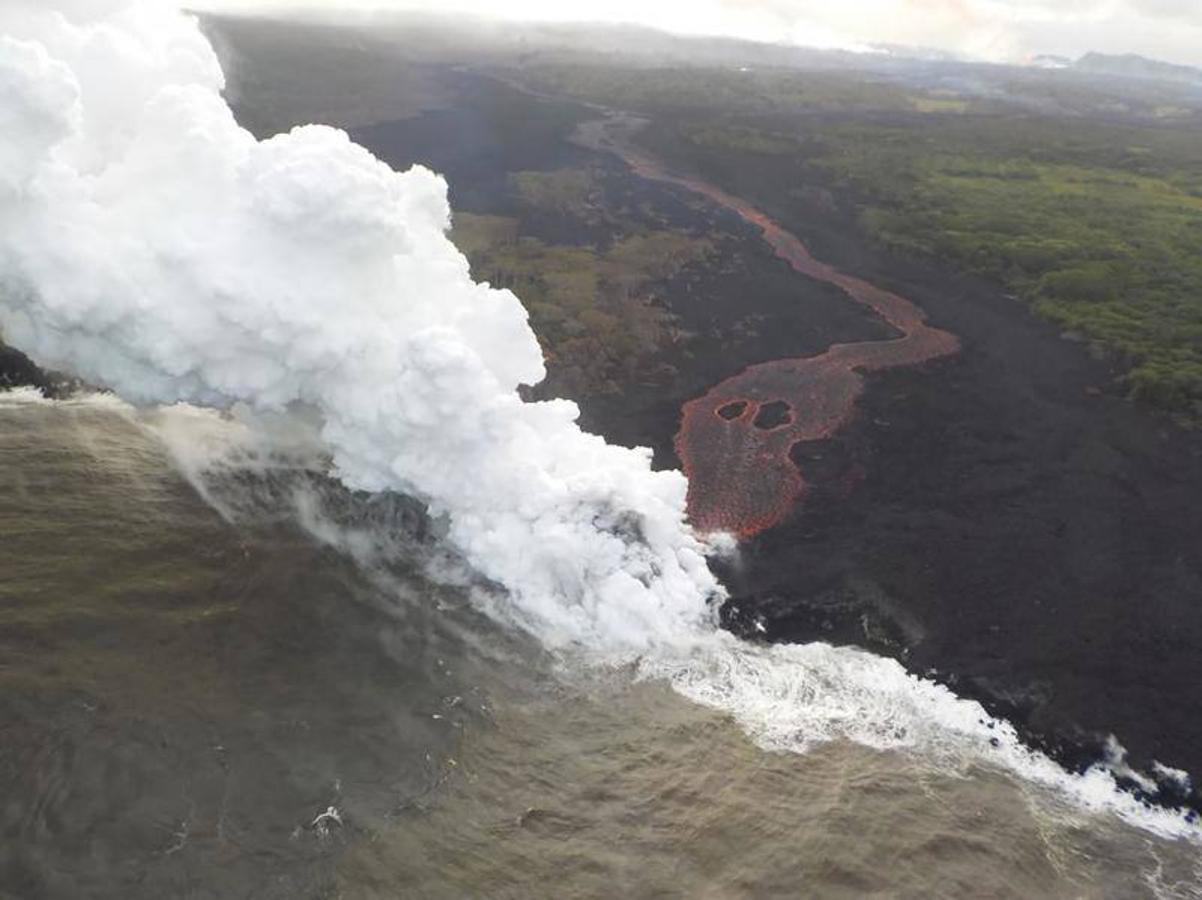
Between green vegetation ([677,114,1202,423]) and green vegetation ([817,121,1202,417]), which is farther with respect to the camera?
green vegetation ([677,114,1202,423])

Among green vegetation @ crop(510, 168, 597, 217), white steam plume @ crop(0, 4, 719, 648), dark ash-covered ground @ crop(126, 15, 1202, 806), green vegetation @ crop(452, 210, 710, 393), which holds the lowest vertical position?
green vegetation @ crop(510, 168, 597, 217)

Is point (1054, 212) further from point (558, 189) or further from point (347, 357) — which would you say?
point (347, 357)

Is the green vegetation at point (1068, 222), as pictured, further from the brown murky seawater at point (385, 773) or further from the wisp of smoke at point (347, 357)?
the brown murky seawater at point (385, 773)

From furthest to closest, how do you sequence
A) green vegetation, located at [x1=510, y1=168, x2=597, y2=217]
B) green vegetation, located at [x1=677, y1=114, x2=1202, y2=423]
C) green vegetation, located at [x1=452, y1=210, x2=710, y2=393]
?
green vegetation, located at [x1=510, y1=168, x2=597, y2=217]
green vegetation, located at [x1=677, y1=114, x2=1202, y2=423]
green vegetation, located at [x1=452, y1=210, x2=710, y2=393]

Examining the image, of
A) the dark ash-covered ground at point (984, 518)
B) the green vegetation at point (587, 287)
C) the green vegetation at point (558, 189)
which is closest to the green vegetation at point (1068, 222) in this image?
the dark ash-covered ground at point (984, 518)

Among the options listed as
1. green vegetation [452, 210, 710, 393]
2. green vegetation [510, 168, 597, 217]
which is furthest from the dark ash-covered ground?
green vegetation [510, 168, 597, 217]

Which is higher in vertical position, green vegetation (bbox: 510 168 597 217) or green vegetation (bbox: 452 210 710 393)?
green vegetation (bbox: 452 210 710 393)

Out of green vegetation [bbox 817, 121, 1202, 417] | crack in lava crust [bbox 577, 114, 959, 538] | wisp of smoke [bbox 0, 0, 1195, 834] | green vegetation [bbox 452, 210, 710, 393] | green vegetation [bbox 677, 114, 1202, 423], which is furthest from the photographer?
green vegetation [bbox 677, 114, 1202, 423]

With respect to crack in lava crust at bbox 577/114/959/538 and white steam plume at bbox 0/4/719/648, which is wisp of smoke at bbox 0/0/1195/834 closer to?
white steam plume at bbox 0/4/719/648
